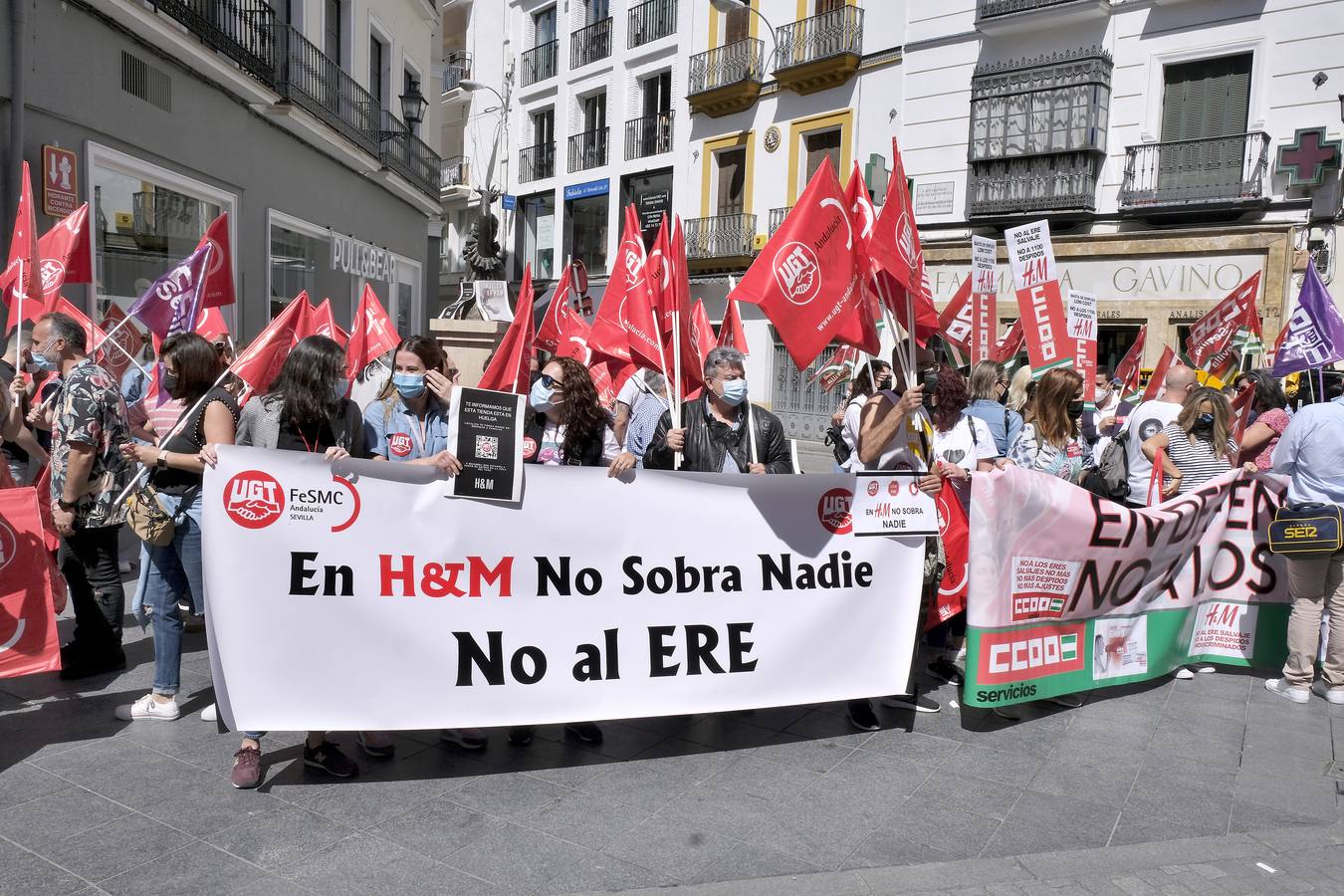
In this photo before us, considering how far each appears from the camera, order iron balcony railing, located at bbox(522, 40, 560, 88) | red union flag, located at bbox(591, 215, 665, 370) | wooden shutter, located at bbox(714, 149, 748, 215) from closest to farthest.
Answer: red union flag, located at bbox(591, 215, 665, 370), wooden shutter, located at bbox(714, 149, 748, 215), iron balcony railing, located at bbox(522, 40, 560, 88)

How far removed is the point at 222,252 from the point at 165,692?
3203mm

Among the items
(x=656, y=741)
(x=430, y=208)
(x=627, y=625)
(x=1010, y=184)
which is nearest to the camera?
(x=627, y=625)

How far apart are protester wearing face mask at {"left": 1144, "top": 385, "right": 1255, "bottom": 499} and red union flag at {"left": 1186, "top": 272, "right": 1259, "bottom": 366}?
4.28m

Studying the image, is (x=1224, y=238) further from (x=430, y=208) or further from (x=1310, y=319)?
(x=430, y=208)

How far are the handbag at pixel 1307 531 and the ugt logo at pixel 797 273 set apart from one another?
9.33ft

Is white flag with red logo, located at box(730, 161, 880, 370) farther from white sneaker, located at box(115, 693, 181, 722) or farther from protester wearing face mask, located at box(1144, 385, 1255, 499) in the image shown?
white sneaker, located at box(115, 693, 181, 722)

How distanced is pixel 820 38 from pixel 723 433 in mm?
19645

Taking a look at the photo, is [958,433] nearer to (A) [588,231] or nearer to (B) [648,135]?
(B) [648,135]

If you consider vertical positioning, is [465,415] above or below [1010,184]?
below

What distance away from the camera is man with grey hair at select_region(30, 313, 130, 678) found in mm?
4379

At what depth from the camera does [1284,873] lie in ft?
11.0

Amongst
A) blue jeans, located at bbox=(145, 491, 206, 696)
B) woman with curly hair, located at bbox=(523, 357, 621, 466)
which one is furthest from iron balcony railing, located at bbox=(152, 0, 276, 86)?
woman with curly hair, located at bbox=(523, 357, 621, 466)

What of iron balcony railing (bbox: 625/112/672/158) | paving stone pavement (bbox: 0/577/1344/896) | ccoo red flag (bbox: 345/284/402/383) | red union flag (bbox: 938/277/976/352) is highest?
iron balcony railing (bbox: 625/112/672/158)

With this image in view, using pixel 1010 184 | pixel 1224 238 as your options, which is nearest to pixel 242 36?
pixel 1010 184
